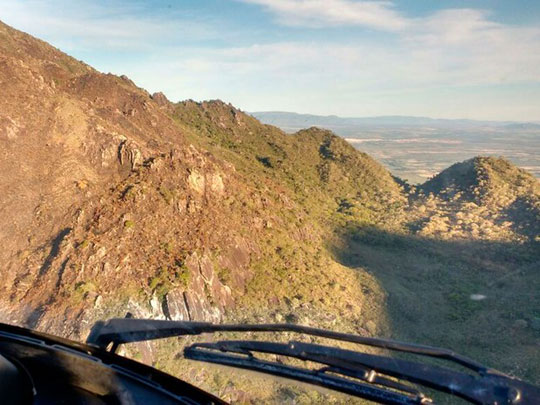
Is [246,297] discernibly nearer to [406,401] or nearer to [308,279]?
[308,279]

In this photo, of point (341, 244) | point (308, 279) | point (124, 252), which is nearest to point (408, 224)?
point (341, 244)

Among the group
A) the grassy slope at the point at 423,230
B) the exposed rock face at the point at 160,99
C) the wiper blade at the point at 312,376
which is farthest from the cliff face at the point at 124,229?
the exposed rock face at the point at 160,99

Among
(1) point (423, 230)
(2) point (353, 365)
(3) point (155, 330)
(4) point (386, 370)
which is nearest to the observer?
(4) point (386, 370)

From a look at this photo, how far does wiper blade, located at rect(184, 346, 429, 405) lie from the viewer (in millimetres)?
2514

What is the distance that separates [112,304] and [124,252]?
225 cm

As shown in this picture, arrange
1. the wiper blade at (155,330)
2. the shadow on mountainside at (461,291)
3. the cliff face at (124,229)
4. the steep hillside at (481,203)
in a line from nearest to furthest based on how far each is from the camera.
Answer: the wiper blade at (155,330) → the cliff face at (124,229) → the shadow on mountainside at (461,291) → the steep hillside at (481,203)

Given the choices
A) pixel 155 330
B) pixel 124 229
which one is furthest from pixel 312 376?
pixel 124 229

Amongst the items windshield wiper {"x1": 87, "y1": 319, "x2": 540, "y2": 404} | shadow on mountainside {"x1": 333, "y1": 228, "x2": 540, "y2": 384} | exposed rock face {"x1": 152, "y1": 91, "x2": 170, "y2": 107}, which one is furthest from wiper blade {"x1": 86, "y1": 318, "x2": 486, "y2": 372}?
exposed rock face {"x1": 152, "y1": 91, "x2": 170, "y2": 107}

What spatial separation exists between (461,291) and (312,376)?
22916mm

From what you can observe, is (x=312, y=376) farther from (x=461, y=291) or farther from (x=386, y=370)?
(x=461, y=291)

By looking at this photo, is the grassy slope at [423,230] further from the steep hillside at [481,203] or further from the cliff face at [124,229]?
the cliff face at [124,229]

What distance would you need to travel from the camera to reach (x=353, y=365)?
2.77 metres

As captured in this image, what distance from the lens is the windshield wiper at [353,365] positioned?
2363mm

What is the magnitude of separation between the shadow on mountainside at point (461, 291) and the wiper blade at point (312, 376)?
1546 cm
